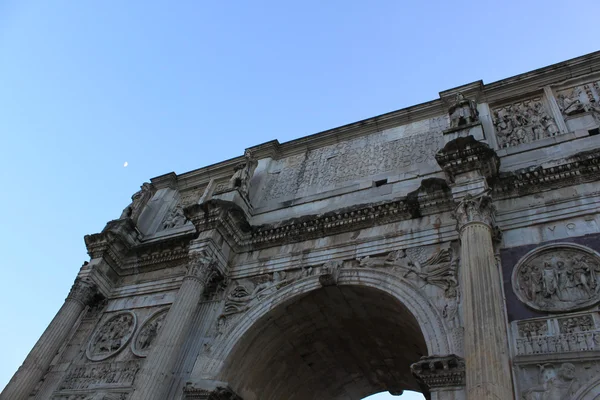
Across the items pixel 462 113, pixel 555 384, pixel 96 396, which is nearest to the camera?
pixel 555 384

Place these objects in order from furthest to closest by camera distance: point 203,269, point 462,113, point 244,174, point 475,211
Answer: point 244,174 < point 462,113 < point 203,269 < point 475,211

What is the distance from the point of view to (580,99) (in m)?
11.1

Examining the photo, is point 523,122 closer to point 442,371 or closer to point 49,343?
point 442,371

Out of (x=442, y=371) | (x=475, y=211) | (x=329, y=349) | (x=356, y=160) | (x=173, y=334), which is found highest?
(x=356, y=160)

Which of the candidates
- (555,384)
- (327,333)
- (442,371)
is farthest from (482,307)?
(327,333)

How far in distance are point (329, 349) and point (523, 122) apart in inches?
274

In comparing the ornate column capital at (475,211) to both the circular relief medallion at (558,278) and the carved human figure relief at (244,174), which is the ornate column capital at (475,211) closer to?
the circular relief medallion at (558,278)

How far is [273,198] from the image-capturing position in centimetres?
1327

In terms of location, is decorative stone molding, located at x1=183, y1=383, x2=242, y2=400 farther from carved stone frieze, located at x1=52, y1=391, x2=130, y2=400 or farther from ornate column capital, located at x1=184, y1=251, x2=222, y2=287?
ornate column capital, located at x1=184, y1=251, x2=222, y2=287

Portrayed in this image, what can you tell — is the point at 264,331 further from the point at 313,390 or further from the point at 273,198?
the point at 273,198

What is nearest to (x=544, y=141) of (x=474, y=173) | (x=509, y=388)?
(x=474, y=173)

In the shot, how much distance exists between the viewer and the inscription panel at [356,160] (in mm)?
12164

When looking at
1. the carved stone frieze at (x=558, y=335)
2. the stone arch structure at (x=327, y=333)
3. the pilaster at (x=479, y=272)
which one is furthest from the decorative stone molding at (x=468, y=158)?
the carved stone frieze at (x=558, y=335)

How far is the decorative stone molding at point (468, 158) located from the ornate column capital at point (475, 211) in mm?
735
